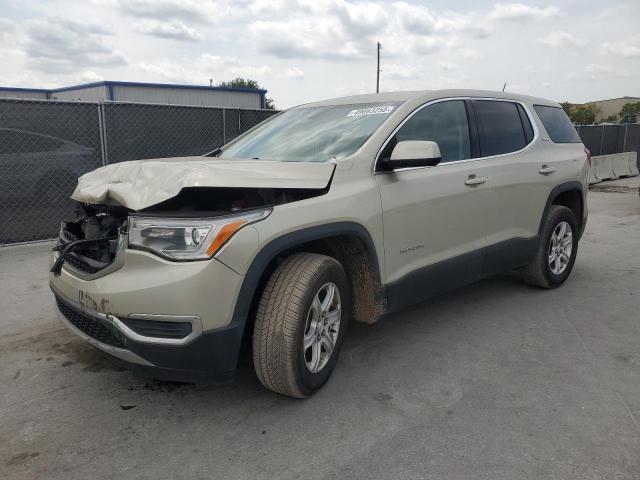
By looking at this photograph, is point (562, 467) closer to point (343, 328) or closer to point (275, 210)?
point (343, 328)

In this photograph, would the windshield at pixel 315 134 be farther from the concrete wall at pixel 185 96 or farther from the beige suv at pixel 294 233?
the concrete wall at pixel 185 96

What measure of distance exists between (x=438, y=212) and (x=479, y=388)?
121 centimetres

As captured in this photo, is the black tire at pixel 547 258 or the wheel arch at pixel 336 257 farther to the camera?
the black tire at pixel 547 258

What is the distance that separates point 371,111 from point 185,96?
2582cm

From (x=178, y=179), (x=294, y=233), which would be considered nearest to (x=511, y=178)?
(x=294, y=233)

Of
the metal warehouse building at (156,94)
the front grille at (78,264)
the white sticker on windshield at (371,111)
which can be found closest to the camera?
the front grille at (78,264)

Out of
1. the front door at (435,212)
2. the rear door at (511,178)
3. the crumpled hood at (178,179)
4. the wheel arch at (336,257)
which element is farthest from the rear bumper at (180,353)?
the rear door at (511,178)

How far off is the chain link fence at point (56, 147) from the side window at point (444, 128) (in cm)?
543

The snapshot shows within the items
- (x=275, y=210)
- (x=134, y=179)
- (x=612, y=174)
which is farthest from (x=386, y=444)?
(x=612, y=174)

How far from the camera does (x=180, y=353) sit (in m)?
2.58

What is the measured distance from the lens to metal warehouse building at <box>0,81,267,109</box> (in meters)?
26.2

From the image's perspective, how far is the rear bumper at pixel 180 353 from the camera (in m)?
2.59

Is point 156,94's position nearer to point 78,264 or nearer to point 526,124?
point 526,124

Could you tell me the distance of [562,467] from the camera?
2463 millimetres
